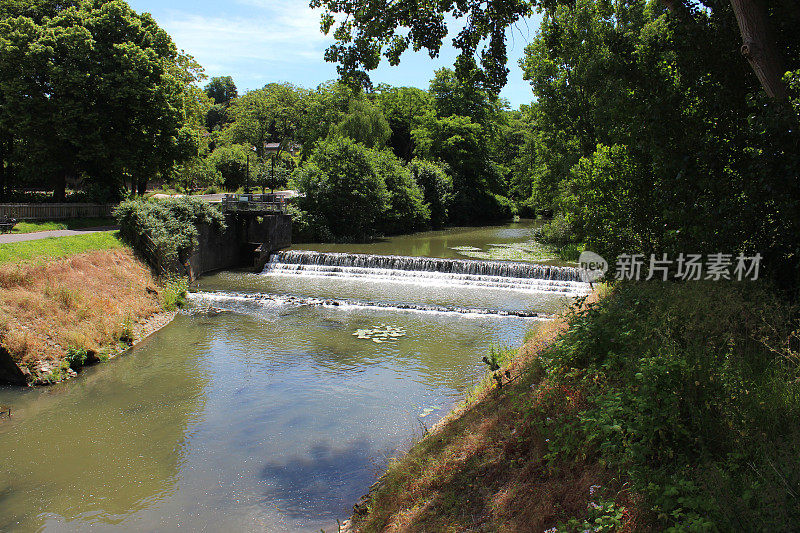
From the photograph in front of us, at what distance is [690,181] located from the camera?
7781 mm

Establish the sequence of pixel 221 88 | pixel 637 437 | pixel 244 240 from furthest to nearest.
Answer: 1. pixel 221 88
2. pixel 244 240
3. pixel 637 437

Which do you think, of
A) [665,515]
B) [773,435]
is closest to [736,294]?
[773,435]

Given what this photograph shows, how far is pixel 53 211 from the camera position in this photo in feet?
80.3

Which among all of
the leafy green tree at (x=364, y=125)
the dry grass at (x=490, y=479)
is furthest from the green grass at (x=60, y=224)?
the leafy green tree at (x=364, y=125)

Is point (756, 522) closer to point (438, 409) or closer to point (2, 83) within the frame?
point (438, 409)

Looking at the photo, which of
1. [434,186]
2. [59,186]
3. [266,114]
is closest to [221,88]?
[266,114]

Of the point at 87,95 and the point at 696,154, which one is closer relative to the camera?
the point at 696,154

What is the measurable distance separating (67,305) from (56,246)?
4444mm

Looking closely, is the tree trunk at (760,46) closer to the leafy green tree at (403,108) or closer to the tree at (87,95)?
the tree at (87,95)

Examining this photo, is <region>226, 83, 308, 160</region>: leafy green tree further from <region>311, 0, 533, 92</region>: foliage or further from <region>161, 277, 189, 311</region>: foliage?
<region>311, 0, 533, 92</region>: foliage

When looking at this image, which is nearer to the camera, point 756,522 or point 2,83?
point 756,522

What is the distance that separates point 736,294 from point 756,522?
411cm

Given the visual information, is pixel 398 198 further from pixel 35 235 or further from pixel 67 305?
pixel 67 305

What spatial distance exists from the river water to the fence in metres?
10.8
